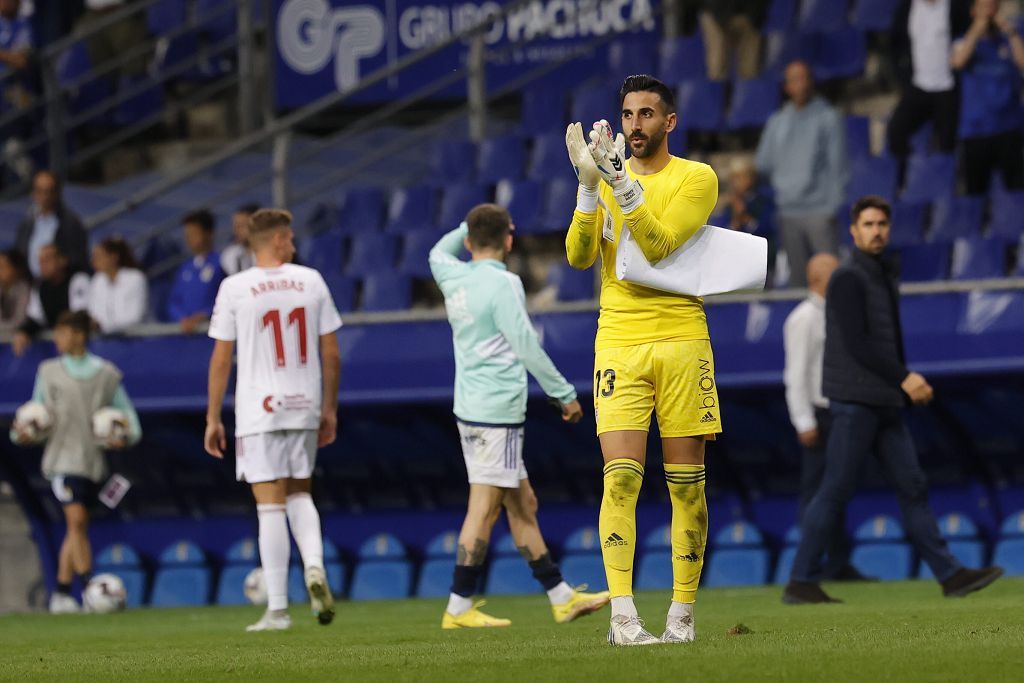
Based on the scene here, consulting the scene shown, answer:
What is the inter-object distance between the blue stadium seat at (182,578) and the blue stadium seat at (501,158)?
375 centimetres

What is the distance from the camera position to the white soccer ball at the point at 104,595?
43.4ft

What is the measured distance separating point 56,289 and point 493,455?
6227 mm

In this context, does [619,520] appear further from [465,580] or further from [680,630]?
[465,580]

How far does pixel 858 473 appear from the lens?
986 centimetres

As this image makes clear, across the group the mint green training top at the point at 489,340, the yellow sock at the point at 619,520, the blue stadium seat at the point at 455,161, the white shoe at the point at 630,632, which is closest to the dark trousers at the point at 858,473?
the mint green training top at the point at 489,340

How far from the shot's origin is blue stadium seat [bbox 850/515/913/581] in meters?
12.9

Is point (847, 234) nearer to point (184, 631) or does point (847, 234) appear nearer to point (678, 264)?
point (184, 631)

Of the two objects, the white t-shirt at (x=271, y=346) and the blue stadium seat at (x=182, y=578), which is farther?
the blue stadium seat at (x=182, y=578)

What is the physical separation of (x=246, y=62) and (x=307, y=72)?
2.05 ft

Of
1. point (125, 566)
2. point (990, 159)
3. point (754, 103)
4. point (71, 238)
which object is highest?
point (754, 103)

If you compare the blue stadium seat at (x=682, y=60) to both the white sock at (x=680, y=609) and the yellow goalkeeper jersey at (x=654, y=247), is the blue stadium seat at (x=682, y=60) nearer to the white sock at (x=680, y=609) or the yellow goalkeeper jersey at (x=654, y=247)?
the yellow goalkeeper jersey at (x=654, y=247)

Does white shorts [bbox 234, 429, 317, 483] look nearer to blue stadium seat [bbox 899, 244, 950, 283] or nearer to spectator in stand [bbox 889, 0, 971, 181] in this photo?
blue stadium seat [bbox 899, 244, 950, 283]

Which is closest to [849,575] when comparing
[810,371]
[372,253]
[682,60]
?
[810,371]

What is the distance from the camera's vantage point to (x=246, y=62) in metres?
18.7
